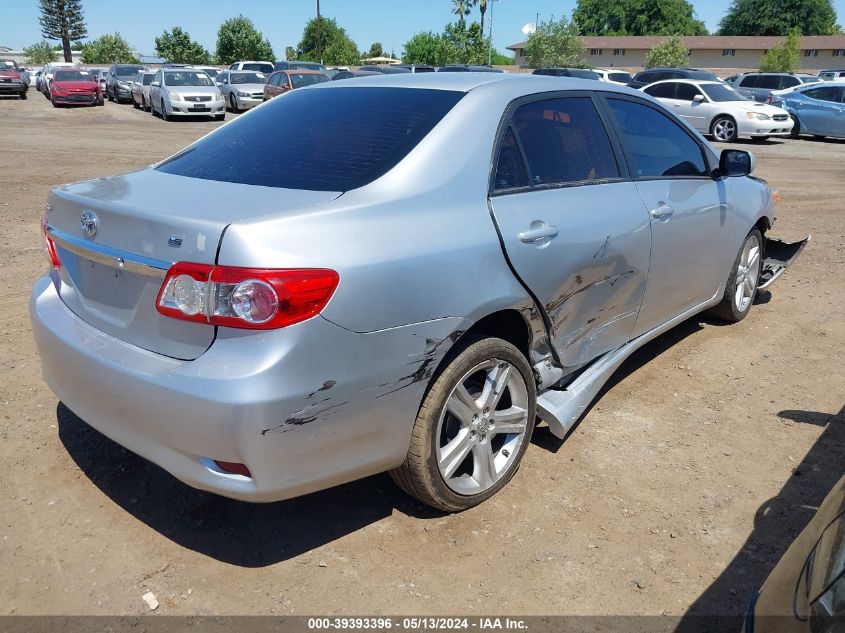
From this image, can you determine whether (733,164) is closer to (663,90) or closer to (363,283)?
(363,283)

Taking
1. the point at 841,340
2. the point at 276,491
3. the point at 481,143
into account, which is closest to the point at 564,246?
the point at 481,143

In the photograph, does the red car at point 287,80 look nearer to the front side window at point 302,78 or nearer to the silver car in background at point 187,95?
the front side window at point 302,78

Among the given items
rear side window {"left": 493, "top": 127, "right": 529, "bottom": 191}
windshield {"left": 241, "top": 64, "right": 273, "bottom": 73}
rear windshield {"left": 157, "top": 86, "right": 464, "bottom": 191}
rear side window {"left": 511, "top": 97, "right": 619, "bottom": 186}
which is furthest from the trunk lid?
windshield {"left": 241, "top": 64, "right": 273, "bottom": 73}

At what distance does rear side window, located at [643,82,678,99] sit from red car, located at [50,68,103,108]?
21.2 meters

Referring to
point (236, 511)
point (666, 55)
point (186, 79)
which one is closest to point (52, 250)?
point (236, 511)

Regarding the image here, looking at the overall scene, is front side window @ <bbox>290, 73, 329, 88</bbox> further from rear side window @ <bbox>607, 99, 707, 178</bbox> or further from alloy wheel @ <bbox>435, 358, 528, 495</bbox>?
alloy wheel @ <bbox>435, 358, 528, 495</bbox>

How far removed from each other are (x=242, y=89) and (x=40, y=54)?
269ft

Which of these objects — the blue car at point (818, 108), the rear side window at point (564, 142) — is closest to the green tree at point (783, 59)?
the blue car at point (818, 108)

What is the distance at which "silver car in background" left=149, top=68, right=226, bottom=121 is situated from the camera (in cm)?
2194

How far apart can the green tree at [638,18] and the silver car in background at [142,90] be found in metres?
66.8

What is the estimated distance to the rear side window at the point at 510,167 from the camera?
2958mm

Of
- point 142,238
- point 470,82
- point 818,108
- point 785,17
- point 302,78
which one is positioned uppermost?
point 785,17

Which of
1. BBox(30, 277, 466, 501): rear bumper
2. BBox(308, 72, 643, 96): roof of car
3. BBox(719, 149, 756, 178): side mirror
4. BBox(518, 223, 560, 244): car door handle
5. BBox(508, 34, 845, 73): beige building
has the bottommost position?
BBox(30, 277, 466, 501): rear bumper

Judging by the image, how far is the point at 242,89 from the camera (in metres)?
24.8
